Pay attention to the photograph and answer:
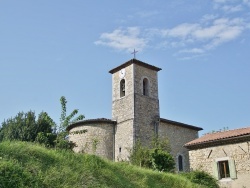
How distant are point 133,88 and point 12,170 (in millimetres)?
19627

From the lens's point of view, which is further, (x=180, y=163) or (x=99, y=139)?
(x=180, y=163)

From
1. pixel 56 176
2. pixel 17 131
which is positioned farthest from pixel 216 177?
pixel 17 131

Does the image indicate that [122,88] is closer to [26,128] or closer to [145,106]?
[145,106]

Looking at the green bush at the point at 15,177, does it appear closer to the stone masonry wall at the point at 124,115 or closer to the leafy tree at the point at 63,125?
the leafy tree at the point at 63,125

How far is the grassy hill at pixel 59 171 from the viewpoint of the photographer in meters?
8.86

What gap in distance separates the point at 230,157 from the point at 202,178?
2.40 meters

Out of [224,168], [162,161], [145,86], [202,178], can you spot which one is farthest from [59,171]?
[145,86]

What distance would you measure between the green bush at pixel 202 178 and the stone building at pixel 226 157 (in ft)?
2.71

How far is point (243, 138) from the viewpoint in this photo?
63.5ft

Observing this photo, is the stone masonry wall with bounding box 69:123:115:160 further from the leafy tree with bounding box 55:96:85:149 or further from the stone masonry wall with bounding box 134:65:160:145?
the leafy tree with bounding box 55:96:85:149

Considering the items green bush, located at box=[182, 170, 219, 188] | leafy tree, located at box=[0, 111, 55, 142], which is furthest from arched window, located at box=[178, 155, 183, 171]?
leafy tree, located at box=[0, 111, 55, 142]

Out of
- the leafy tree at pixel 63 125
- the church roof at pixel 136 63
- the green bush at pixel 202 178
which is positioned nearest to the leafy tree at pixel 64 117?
the leafy tree at pixel 63 125

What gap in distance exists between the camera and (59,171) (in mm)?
10359

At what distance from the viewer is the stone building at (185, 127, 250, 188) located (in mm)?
19016
